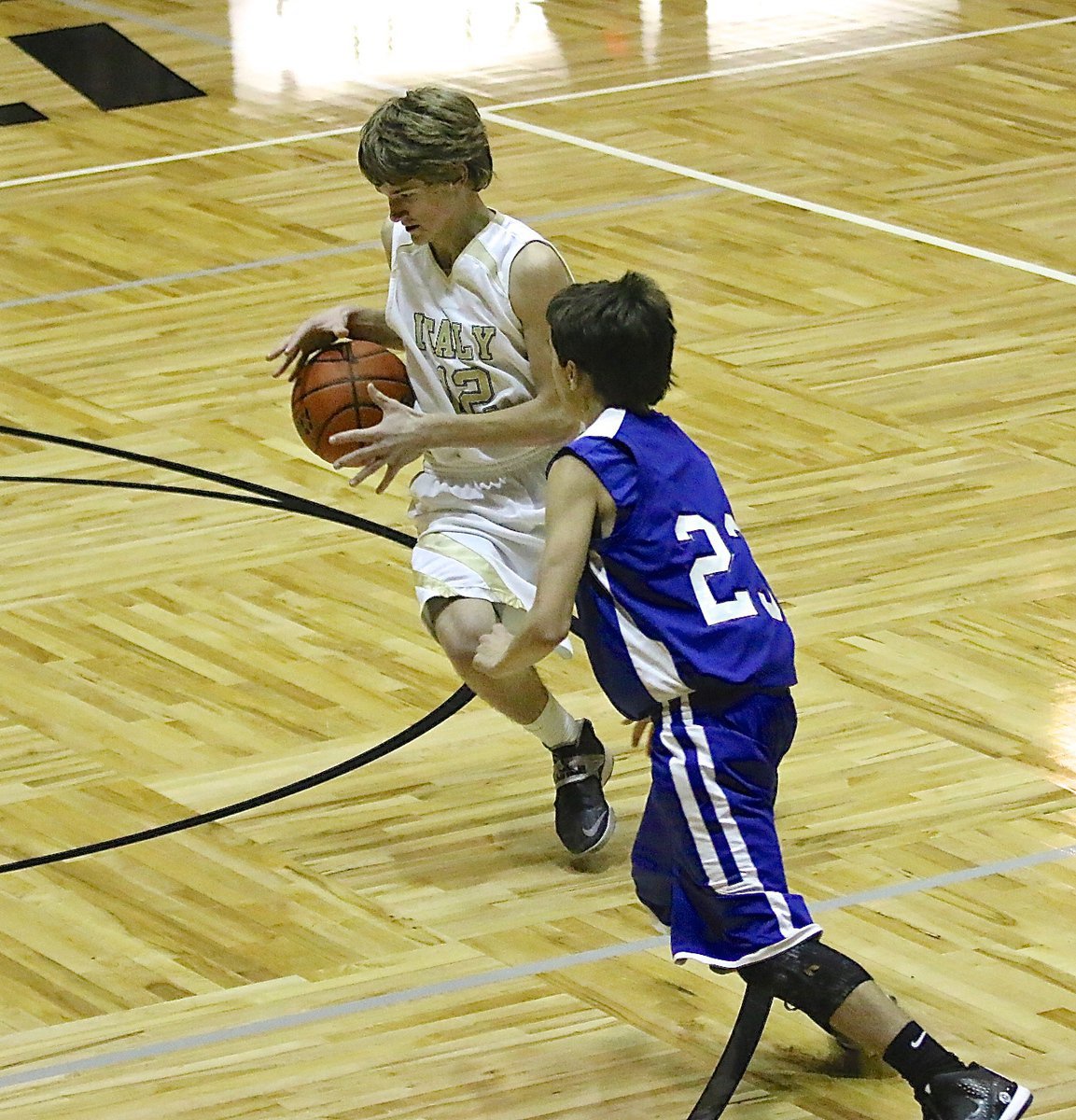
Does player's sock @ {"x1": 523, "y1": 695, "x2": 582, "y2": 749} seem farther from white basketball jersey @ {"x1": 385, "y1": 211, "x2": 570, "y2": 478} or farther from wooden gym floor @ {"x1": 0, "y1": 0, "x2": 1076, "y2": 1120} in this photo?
white basketball jersey @ {"x1": 385, "y1": 211, "x2": 570, "y2": 478}

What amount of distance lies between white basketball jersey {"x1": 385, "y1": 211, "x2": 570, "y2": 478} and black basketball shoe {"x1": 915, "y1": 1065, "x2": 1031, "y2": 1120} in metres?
1.34

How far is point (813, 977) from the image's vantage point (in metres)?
2.95

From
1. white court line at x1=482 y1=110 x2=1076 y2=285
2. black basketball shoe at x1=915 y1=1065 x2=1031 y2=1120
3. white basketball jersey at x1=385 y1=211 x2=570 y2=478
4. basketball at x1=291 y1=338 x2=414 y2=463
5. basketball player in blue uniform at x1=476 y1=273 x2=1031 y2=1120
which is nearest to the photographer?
black basketball shoe at x1=915 y1=1065 x2=1031 y2=1120

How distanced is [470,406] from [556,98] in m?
5.96

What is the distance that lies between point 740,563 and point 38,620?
2.29 metres

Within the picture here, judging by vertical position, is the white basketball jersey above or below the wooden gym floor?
above

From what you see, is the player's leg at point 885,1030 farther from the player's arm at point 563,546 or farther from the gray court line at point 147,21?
the gray court line at point 147,21

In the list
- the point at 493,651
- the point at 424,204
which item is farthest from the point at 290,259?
the point at 493,651

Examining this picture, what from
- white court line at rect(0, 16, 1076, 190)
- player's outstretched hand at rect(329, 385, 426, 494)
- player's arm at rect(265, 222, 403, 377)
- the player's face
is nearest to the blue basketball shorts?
player's outstretched hand at rect(329, 385, 426, 494)

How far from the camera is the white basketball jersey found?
374 centimetres

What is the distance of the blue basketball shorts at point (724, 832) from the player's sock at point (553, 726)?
79 cm

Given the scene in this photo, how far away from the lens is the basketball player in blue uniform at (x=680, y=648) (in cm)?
299

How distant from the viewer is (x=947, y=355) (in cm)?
636

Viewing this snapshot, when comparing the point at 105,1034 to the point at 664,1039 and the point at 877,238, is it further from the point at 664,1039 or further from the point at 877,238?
the point at 877,238
